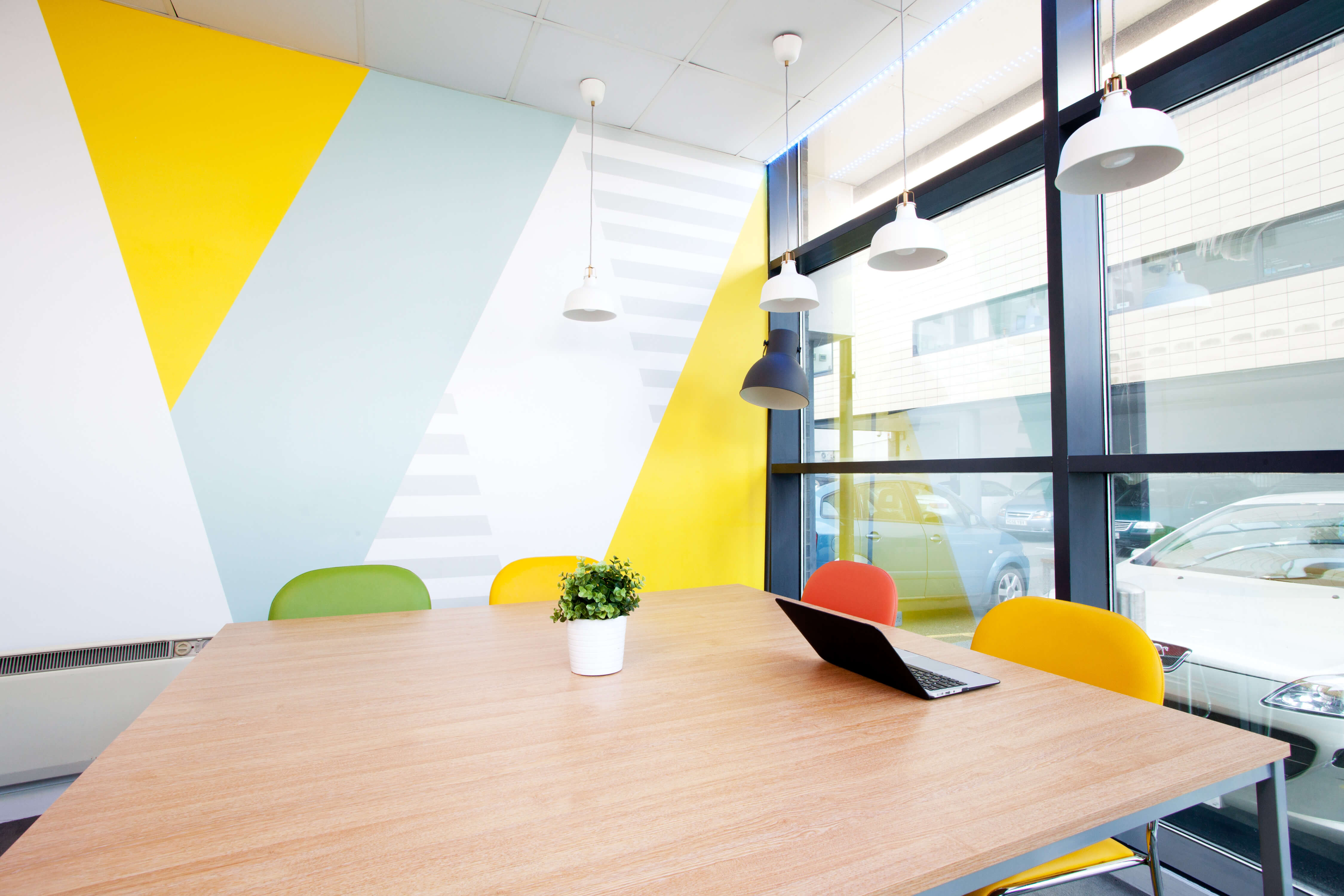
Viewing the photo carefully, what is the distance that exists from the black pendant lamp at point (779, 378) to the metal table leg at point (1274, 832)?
2.17 m

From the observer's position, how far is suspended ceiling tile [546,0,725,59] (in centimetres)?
269

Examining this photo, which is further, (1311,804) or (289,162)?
(289,162)

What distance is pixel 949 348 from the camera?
2.96 metres

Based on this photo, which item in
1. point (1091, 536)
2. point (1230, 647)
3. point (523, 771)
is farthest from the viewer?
point (1091, 536)

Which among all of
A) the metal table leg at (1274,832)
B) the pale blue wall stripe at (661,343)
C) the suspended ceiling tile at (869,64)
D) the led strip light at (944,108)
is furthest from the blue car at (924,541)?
the suspended ceiling tile at (869,64)

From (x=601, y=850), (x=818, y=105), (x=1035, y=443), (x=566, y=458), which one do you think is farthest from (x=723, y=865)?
(x=818, y=105)

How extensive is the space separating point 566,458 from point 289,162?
6.36ft

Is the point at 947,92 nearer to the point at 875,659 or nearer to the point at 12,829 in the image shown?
the point at 875,659

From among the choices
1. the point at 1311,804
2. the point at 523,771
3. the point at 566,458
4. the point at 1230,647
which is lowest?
the point at 1311,804

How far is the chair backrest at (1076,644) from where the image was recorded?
1373 millimetres

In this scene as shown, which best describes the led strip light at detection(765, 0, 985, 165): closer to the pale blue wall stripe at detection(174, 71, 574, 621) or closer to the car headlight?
the pale blue wall stripe at detection(174, 71, 574, 621)

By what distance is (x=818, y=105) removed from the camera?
3441 mm

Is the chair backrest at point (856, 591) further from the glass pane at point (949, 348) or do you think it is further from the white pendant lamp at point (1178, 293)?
the white pendant lamp at point (1178, 293)

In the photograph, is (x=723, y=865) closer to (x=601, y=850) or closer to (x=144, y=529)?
(x=601, y=850)
